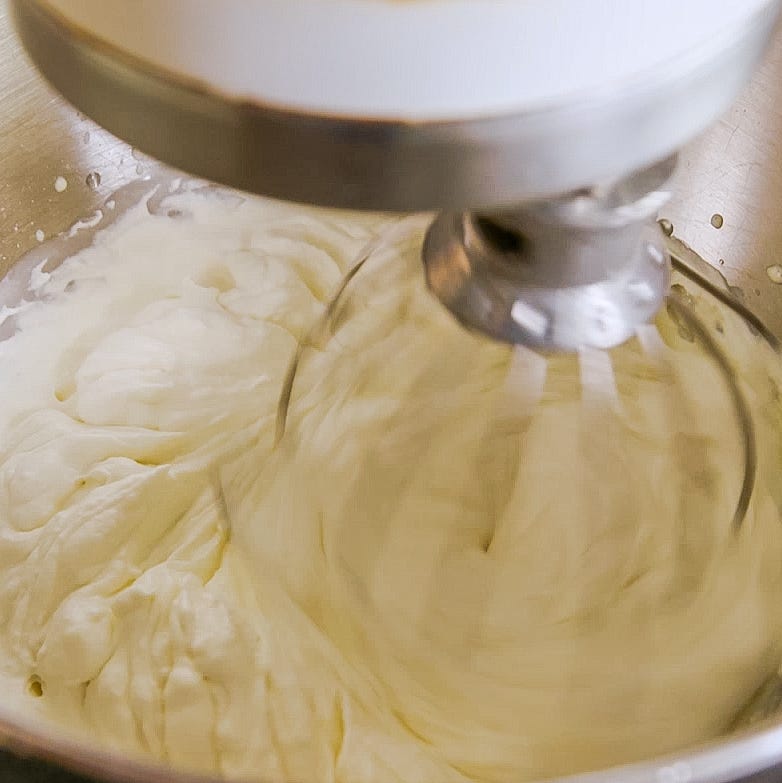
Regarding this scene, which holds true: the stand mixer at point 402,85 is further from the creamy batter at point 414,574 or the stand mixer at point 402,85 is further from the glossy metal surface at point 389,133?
the creamy batter at point 414,574

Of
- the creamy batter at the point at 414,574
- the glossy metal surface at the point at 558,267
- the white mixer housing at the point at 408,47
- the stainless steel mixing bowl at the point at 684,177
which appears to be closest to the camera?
the white mixer housing at the point at 408,47

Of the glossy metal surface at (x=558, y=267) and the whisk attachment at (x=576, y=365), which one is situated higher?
the glossy metal surface at (x=558, y=267)

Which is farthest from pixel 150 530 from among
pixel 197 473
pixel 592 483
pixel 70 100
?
pixel 70 100

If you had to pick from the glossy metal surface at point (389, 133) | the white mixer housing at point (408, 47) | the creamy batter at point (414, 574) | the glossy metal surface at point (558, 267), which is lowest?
the creamy batter at point (414, 574)

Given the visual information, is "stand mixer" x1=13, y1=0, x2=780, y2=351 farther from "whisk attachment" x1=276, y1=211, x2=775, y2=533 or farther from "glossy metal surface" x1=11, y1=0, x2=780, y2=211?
"whisk attachment" x1=276, y1=211, x2=775, y2=533

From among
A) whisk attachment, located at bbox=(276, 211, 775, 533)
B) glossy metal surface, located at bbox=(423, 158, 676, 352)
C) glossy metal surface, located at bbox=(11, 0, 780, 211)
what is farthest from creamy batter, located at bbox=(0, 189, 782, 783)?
glossy metal surface, located at bbox=(11, 0, 780, 211)

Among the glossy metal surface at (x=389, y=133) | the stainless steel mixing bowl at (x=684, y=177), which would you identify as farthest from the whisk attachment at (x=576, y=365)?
the glossy metal surface at (x=389, y=133)

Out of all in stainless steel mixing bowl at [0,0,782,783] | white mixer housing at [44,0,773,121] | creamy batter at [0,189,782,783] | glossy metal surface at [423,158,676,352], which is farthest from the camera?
stainless steel mixing bowl at [0,0,782,783]

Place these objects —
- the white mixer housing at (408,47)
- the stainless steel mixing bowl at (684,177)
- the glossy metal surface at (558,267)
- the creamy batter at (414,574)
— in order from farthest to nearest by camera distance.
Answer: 1. the stainless steel mixing bowl at (684,177)
2. the creamy batter at (414,574)
3. the glossy metal surface at (558,267)
4. the white mixer housing at (408,47)
